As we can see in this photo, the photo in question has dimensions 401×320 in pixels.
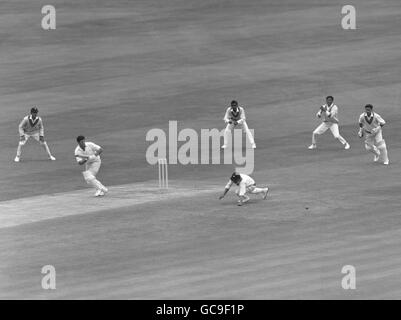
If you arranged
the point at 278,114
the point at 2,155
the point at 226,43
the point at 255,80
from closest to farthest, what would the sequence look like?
the point at 2,155, the point at 278,114, the point at 255,80, the point at 226,43

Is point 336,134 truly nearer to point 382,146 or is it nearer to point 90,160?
point 382,146

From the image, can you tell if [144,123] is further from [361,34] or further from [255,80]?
[361,34]

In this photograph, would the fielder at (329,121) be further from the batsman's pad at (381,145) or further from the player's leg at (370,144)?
the batsman's pad at (381,145)

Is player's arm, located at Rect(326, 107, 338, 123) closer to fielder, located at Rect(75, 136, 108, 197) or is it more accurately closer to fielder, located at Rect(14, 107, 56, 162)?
fielder, located at Rect(75, 136, 108, 197)

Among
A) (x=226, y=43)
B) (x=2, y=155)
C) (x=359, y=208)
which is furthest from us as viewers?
(x=226, y=43)

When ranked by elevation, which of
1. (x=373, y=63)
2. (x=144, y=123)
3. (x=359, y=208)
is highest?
(x=373, y=63)

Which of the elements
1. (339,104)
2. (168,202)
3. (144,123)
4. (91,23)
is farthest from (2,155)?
(91,23)
